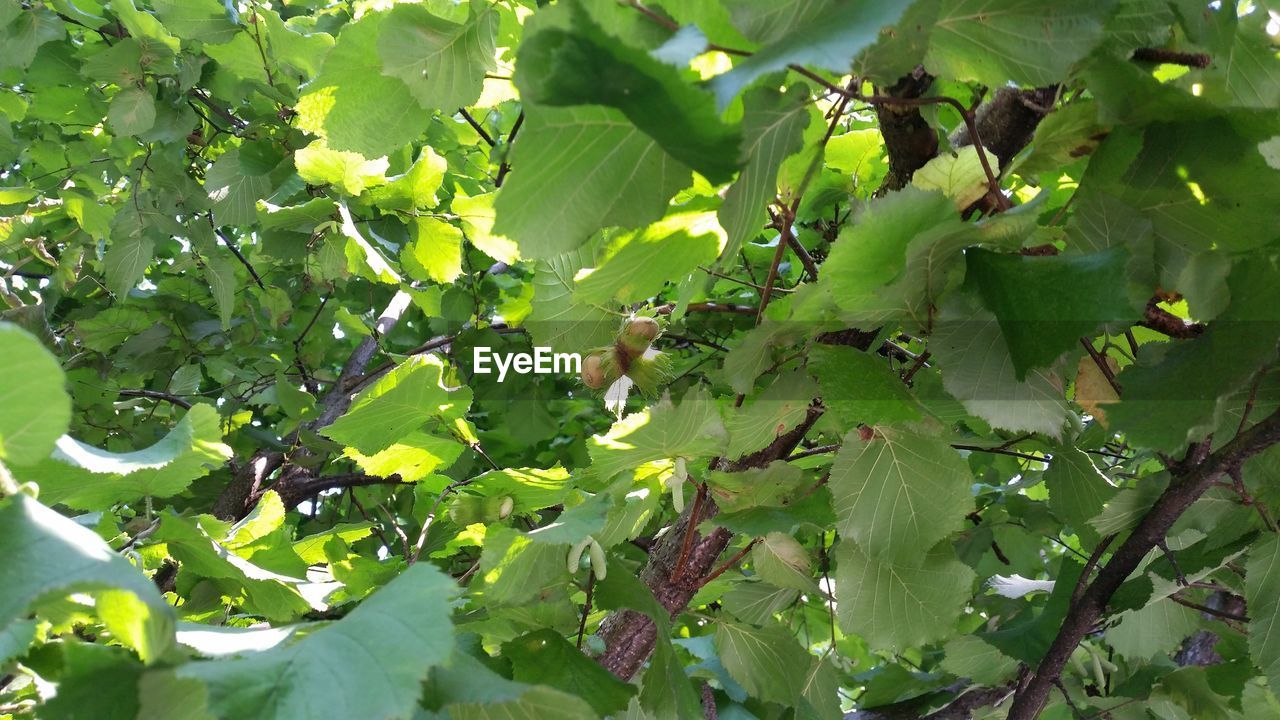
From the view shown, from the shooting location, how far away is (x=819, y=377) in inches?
34.2

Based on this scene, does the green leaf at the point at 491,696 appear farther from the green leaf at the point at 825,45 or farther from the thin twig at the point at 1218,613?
the thin twig at the point at 1218,613

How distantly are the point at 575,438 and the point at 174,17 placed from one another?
1578mm

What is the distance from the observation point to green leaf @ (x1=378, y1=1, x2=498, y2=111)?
1.04 metres

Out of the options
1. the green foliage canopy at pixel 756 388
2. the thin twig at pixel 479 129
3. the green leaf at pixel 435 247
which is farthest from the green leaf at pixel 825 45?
the green leaf at pixel 435 247

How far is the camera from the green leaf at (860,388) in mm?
850

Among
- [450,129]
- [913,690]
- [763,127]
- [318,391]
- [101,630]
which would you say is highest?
[763,127]

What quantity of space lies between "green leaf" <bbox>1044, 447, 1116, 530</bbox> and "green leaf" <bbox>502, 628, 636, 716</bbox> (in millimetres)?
660

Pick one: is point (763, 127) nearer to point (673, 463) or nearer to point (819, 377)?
point (819, 377)

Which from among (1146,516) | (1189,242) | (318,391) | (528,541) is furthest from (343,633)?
(318,391)

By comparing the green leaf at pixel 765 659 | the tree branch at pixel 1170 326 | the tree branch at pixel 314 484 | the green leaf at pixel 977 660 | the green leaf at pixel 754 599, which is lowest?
the tree branch at pixel 314 484

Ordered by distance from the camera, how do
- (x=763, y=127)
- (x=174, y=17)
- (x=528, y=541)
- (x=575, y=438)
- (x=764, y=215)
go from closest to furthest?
(x=763, y=127), (x=764, y=215), (x=528, y=541), (x=174, y=17), (x=575, y=438)

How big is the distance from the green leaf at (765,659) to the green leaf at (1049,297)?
2.04 ft

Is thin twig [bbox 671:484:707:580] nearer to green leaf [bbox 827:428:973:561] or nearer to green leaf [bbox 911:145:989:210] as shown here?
green leaf [bbox 827:428:973:561]

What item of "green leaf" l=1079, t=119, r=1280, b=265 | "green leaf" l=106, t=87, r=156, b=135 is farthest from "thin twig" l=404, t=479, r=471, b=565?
"green leaf" l=106, t=87, r=156, b=135
